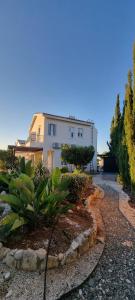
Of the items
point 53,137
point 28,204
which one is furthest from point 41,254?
point 53,137

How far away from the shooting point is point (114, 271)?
9.26ft

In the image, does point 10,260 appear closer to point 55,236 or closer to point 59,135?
A: point 55,236

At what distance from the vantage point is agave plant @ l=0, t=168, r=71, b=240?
303cm

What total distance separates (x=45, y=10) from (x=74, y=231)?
9.06m

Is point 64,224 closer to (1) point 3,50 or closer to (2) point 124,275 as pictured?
(2) point 124,275

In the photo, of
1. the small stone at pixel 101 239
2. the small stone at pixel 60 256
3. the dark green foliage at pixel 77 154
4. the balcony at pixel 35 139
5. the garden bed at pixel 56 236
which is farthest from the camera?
the balcony at pixel 35 139

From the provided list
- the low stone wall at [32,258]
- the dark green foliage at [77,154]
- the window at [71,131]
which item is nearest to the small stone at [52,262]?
the low stone wall at [32,258]

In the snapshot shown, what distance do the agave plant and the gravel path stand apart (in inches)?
47.9

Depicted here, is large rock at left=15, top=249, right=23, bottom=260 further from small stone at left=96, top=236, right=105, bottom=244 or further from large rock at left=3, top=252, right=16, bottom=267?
small stone at left=96, top=236, right=105, bottom=244

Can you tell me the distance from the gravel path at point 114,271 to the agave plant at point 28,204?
1.22 metres

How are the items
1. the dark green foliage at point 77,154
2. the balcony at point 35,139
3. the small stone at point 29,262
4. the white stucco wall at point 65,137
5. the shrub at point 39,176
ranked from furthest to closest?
the balcony at point 35,139, the white stucco wall at point 65,137, the dark green foliage at point 77,154, the shrub at point 39,176, the small stone at point 29,262

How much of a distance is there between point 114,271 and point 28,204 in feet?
5.88

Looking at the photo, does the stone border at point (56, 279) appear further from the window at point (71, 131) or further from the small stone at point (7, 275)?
the window at point (71, 131)

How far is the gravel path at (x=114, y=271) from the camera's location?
2.33m
